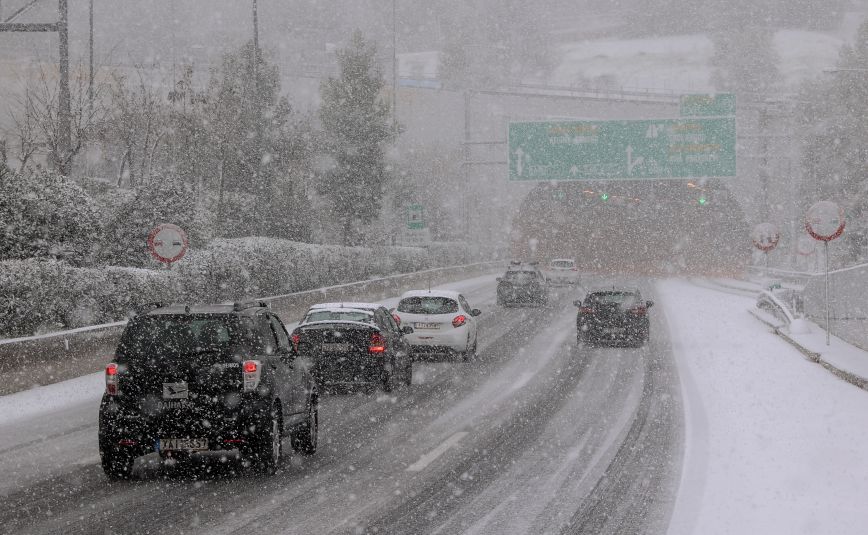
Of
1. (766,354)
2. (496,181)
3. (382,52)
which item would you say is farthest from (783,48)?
(766,354)

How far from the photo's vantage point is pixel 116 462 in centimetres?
1009

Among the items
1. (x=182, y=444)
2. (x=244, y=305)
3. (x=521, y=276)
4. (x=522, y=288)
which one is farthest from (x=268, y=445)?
(x=521, y=276)

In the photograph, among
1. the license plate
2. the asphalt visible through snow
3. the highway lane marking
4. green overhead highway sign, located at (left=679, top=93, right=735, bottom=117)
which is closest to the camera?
the asphalt visible through snow

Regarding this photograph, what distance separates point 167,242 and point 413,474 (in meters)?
11.6

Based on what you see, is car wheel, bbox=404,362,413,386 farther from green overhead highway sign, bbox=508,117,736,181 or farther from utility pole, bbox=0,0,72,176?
green overhead highway sign, bbox=508,117,736,181

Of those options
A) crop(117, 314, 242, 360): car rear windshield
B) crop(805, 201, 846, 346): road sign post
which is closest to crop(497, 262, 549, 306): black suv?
crop(805, 201, 846, 346): road sign post

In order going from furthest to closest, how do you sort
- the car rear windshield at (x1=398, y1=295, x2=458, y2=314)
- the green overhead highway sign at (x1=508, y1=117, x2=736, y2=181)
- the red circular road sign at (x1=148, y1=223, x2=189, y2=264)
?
the green overhead highway sign at (x1=508, y1=117, x2=736, y2=181), the car rear windshield at (x1=398, y1=295, x2=458, y2=314), the red circular road sign at (x1=148, y1=223, x2=189, y2=264)

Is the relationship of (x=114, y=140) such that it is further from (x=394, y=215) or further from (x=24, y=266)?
(x=24, y=266)

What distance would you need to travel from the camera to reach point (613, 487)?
9875 mm

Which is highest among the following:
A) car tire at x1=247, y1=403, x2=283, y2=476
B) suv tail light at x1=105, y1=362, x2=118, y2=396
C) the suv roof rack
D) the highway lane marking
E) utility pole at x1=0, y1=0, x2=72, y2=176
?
utility pole at x1=0, y1=0, x2=72, y2=176

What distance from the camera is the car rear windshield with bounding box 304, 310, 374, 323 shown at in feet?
57.7

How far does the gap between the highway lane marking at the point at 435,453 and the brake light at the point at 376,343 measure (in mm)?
→ 3963

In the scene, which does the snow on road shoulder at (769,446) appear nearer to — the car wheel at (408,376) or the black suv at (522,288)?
the car wheel at (408,376)

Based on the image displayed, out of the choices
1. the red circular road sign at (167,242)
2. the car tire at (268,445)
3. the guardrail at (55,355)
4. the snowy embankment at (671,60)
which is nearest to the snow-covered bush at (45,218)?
the red circular road sign at (167,242)
